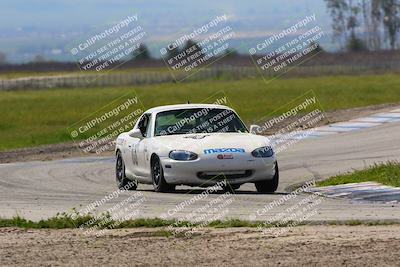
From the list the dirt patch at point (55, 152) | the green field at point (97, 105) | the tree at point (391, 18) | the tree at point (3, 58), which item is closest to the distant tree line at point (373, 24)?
the tree at point (391, 18)

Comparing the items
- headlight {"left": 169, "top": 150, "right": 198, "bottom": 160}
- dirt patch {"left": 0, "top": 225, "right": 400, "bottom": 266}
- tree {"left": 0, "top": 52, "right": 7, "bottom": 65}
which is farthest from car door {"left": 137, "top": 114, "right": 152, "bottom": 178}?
tree {"left": 0, "top": 52, "right": 7, "bottom": 65}

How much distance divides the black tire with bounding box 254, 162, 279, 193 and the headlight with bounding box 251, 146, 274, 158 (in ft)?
0.82

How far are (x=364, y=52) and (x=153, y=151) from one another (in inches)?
4245

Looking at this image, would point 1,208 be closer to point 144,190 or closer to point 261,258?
point 144,190

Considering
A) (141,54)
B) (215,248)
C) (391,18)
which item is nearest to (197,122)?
(215,248)

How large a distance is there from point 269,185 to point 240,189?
4.80 ft

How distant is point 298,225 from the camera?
42.3ft

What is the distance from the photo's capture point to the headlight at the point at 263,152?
58.6ft

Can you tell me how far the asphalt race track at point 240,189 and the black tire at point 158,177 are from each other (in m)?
0.21

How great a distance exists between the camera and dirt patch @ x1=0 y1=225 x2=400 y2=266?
10562mm

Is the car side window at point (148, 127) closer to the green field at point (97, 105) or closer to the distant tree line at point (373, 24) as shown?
the green field at point (97, 105)

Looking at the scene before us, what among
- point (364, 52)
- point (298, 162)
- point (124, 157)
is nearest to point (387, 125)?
point (298, 162)

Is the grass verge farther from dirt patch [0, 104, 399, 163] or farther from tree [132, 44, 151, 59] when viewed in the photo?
tree [132, 44, 151, 59]

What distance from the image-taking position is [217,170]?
17.8 metres
